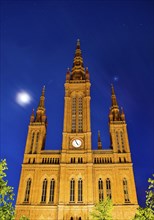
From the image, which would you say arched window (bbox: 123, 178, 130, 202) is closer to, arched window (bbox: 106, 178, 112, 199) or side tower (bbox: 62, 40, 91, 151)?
arched window (bbox: 106, 178, 112, 199)

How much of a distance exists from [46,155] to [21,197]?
9405 millimetres

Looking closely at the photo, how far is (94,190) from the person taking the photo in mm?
43438

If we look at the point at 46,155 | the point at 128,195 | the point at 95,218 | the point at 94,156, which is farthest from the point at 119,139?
the point at 95,218

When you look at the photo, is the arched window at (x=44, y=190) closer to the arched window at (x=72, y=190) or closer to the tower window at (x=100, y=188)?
the arched window at (x=72, y=190)

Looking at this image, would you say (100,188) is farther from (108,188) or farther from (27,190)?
(27,190)

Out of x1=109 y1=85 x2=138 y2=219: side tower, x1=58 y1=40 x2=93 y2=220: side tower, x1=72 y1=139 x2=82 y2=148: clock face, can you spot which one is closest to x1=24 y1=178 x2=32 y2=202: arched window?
x1=58 y1=40 x2=93 y2=220: side tower

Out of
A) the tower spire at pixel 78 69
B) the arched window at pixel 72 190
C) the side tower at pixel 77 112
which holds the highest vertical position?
the tower spire at pixel 78 69

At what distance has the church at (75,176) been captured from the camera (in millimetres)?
40969

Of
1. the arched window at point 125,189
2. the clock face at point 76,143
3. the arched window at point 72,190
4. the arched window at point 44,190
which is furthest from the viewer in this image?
the clock face at point 76,143

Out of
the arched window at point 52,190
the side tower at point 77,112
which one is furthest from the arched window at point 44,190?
the side tower at point 77,112

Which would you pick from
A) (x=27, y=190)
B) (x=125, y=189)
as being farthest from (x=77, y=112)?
(x=27, y=190)

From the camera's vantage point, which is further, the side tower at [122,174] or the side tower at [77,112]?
the side tower at [77,112]

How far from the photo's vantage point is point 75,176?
1770 inches

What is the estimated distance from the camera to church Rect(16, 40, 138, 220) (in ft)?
134
